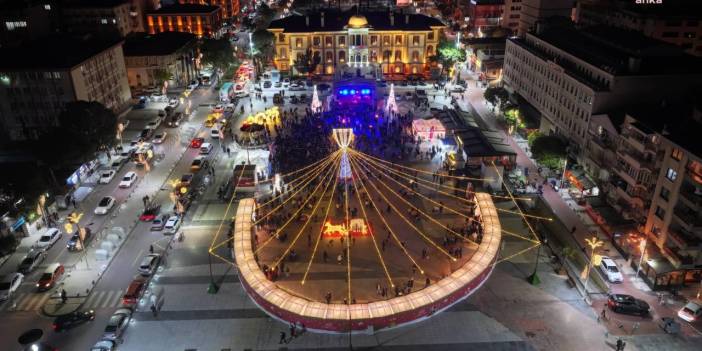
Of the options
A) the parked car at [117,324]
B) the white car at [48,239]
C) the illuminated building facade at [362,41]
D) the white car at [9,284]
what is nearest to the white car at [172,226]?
the white car at [48,239]

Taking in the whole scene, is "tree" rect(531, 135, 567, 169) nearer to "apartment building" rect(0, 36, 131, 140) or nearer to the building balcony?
the building balcony

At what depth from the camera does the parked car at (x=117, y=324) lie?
1542 inches

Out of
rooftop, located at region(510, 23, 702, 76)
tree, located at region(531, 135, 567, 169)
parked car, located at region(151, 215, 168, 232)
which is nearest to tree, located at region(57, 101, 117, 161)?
parked car, located at region(151, 215, 168, 232)

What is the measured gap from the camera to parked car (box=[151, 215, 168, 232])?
54.4 metres

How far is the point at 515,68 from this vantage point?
9025cm

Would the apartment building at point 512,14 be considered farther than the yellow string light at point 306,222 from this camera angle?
Yes

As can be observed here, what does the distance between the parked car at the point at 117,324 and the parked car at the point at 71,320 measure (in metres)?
1.96

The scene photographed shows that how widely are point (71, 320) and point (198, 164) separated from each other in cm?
3039

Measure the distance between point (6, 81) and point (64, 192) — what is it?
Result: 25.2m

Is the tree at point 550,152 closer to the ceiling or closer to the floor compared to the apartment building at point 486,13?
closer to the floor

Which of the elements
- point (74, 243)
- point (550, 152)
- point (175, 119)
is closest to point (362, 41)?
point (175, 119)

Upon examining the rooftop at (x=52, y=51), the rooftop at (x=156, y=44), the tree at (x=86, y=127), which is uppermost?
the rooftop at (x=52, y=51)

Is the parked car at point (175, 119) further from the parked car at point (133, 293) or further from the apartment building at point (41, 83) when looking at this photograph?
the parked car at point (133, 293)

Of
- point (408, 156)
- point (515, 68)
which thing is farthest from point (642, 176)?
point (515, 68)
